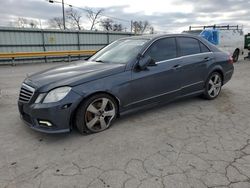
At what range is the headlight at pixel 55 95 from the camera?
311 centimetres

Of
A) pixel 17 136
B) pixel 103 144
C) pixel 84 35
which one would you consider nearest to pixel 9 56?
pixel 84 35

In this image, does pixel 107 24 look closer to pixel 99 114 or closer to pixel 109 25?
pixel 109 25

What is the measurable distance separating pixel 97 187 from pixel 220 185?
1.31 meters

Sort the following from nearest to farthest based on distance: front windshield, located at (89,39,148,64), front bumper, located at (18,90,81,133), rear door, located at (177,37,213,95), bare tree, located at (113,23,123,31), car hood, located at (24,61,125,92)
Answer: front bumper, located at (18,90,81,133) → car hood, located at (24,61,125,92) → front windshield, located at (89,39,148,64) → rear door, located at (177,37,213,95) → bare tree, located at (113,23,123,31)

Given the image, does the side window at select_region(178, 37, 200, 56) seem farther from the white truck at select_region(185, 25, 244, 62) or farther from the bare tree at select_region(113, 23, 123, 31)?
the bare tree at select_region(113, 23, 123, 31)

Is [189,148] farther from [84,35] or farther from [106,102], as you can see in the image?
[84,35]

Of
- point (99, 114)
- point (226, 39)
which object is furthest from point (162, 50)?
point (226, 39)

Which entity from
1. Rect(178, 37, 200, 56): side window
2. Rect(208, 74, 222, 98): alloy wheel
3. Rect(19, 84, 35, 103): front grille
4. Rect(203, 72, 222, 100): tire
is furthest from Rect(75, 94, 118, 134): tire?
Rect(208, 74, 222, 98): alloy wheel

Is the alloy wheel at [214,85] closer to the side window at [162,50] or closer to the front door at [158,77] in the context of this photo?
the front door at [158,77]

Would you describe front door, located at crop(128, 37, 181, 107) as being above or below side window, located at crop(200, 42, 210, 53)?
below

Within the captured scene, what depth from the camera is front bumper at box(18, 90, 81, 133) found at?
3080mm

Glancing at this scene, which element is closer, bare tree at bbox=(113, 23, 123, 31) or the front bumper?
the front bumper

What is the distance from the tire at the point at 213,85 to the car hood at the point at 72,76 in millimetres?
2401

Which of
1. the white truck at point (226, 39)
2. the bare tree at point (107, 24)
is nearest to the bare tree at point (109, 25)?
the bare tree at point (107, 24)
